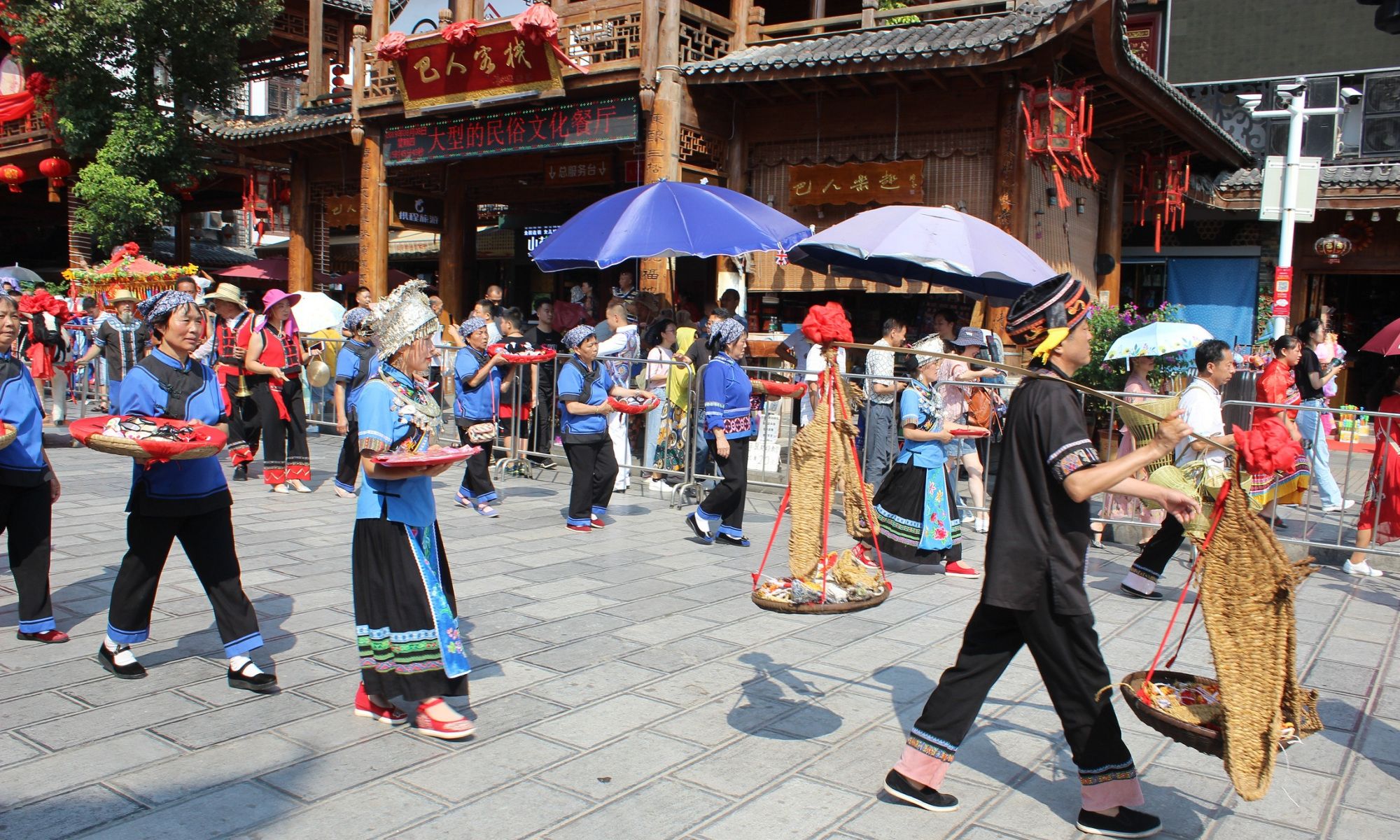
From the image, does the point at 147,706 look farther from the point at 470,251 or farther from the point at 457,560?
the point at 470,251

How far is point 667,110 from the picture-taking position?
11.3 metres

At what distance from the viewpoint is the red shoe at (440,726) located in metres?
3.87

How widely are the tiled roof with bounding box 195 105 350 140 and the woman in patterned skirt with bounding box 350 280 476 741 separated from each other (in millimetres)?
12281

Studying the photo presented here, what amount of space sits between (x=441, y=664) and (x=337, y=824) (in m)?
0.81

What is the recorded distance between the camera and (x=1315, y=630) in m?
5.90

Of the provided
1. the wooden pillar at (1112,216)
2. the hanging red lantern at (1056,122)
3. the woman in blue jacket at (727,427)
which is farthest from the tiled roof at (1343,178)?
the woman in blue jacket at (727,427)

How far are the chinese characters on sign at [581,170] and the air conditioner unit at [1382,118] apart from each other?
11545 mm

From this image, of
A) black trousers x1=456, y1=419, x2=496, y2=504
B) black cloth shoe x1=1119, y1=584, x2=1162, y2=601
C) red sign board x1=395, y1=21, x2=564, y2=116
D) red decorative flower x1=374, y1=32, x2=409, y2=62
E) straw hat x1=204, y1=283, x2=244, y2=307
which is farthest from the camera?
red decorative flower x1=374, y1=32, x2=409, y2=62

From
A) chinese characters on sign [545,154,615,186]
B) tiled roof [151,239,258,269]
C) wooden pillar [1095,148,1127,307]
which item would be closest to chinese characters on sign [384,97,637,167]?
chinese characters on sign [545,154,615,186]

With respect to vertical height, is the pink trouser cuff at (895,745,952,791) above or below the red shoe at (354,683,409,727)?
above

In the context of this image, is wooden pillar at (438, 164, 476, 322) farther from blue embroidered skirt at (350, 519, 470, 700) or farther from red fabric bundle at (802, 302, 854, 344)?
red fabric bundle at (802, 302, 854, 344)

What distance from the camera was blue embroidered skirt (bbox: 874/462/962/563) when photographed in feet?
22.2

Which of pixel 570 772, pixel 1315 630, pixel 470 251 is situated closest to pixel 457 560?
pixel 570 772

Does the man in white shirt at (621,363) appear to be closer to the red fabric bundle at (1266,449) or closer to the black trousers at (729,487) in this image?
Answer: the black trousers at (729,487)
